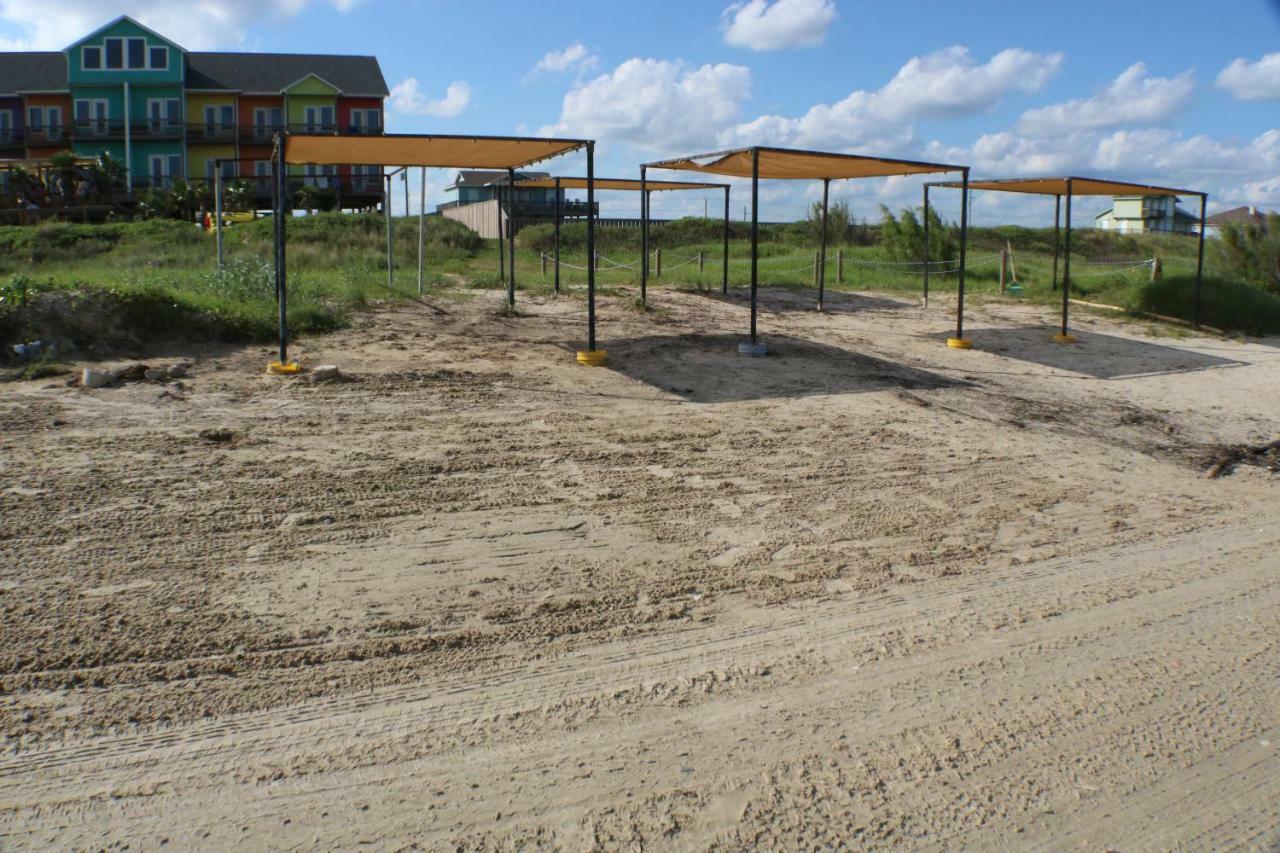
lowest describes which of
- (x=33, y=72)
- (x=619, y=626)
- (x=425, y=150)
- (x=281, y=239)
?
(x=619, y=626)

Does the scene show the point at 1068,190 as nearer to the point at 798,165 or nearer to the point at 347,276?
the point at 798,165

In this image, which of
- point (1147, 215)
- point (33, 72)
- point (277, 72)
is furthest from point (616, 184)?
point (1147, 215)

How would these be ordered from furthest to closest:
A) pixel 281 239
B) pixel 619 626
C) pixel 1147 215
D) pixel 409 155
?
pixel 1147 215 → pixel 409 155 → pixel 281 239 → pixel 619 626

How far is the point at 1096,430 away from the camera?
9.38 m

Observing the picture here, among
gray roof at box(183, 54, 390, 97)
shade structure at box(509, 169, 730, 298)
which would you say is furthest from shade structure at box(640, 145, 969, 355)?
gray roof at box(183, 54, 390, 97)

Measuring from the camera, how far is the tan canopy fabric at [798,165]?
12750 millimetres

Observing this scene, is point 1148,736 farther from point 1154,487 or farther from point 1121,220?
point 1121,220

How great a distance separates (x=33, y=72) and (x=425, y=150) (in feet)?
135

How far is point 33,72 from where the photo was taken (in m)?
44.2

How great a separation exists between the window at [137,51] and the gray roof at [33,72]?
3175 mm

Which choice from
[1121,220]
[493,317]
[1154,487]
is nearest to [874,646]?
[1154,487]

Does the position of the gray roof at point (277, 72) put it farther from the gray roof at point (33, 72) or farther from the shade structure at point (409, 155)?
the shade structure at point (409, 155)

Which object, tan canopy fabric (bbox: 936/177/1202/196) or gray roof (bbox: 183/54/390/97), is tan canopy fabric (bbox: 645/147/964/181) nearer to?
tan canopy fabric (bbox: 936/177/1202/196)

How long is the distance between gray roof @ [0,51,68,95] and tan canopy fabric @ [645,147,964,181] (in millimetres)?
39421
